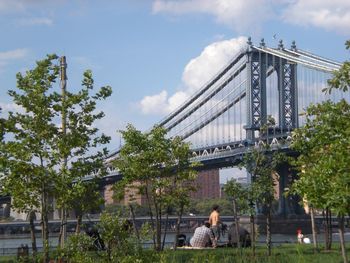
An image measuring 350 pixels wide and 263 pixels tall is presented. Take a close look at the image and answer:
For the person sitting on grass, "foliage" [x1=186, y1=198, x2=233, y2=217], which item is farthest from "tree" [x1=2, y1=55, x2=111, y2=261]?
"foliage" [x1=186, y1=198, x2=233, y2=217]

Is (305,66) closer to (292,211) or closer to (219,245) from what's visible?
(292,211)

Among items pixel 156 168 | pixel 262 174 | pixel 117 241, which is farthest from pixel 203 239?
pixel 117 241

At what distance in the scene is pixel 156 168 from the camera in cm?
1817

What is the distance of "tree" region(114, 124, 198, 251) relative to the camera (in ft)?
58.2

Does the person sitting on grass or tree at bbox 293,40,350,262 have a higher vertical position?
tree at bbox 293,40,350,262

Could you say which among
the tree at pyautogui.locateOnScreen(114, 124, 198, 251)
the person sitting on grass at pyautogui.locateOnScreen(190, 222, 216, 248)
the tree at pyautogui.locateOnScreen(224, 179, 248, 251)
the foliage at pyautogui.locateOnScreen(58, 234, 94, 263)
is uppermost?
the tree at pyautogui.locateOnScreen(114, 124, 198, 251)

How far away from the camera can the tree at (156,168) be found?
17.8m

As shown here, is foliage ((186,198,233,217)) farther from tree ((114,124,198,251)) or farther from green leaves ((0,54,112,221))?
green leaves ((0,54,112,221))

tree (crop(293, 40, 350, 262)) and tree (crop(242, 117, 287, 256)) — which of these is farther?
tree (crop(242, 117, 287, 256))

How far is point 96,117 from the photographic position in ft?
34.9

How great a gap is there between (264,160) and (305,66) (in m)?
40.6

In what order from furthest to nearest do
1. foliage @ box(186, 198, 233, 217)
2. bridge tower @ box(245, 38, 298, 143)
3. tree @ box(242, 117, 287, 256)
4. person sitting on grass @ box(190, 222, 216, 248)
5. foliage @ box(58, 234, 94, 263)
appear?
1. bridge tower @ box(245, 38, 298, 143)
2. foliage @ box(186, 198, 233, 217)
3. person sitting on grass @ box(190, 222, 216, 248)
4. tree @ box(242, 117, 287, 256)
5. foliage @ box(58, 234, 94, 263)

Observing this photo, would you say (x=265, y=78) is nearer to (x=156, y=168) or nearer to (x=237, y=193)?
(x=156, y=168)

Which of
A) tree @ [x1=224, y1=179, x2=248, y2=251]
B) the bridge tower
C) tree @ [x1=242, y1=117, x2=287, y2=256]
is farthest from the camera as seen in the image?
the bridge tower
